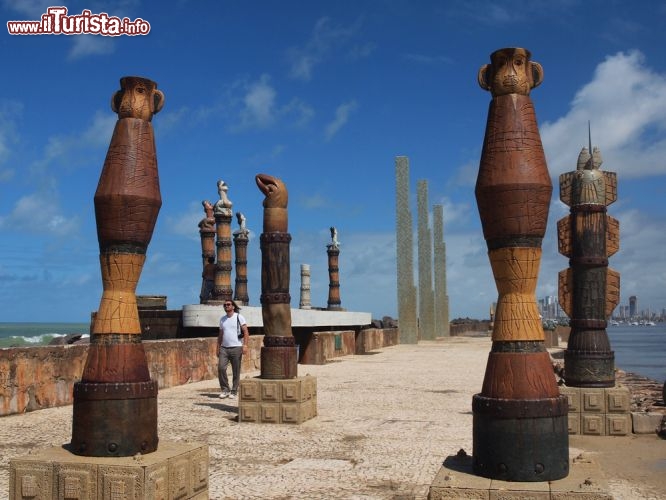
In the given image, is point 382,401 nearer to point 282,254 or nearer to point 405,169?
point 282,254

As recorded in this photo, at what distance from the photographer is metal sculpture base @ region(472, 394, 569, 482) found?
12.4ft

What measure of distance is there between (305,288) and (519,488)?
26.8 m

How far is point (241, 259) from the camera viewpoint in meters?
25.0

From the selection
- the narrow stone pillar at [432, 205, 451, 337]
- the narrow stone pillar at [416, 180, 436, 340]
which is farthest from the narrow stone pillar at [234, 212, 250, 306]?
the narrow stone pillar at [432, 205, 451, 337]

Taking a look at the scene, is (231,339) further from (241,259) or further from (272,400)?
(241,259)

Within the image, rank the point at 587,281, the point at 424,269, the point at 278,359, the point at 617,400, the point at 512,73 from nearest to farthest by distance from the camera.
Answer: the point at 512,73
the point at 617,400
the point at 587,281
the point at 278,359
the point at 424,269

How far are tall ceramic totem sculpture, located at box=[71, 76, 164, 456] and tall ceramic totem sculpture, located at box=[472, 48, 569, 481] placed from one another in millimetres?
2027

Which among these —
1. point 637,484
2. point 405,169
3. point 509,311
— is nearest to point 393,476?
point 637,484

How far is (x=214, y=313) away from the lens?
61.6 feet

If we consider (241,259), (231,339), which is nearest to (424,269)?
(241,259)

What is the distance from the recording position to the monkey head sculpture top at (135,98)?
485 centimetres

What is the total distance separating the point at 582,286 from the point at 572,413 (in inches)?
55.5

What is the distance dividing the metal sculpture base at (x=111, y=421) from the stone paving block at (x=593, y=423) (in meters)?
5.40

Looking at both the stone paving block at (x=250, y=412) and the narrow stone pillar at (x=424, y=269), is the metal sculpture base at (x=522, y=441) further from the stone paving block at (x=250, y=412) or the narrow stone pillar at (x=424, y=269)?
the narrow stone pillar at (x=424, y=269)
